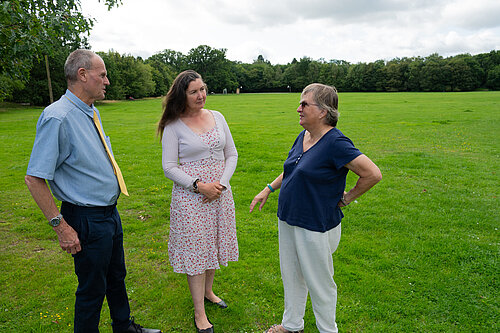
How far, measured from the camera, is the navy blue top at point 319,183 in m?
2.69

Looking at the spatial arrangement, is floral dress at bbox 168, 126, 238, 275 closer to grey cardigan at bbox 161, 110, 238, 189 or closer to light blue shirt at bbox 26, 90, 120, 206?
grey cardigan at bbox 161, 110, 238, 189

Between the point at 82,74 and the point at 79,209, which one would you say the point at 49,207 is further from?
the point at 82,74

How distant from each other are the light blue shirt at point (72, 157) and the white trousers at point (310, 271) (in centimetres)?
165

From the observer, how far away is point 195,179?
10.7 feet

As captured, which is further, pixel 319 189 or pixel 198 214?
pixel 198 214

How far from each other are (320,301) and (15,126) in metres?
24.7

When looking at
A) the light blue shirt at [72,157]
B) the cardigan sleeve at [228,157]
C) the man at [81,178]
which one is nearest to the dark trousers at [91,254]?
the man at [81,178]

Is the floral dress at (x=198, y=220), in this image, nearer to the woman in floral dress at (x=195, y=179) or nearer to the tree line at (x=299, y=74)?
the woman in floral dress at (x=195, y=179)

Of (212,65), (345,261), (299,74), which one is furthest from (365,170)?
(299,74)

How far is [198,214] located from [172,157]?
2.08 feet

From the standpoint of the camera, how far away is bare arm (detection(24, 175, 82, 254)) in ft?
7.88

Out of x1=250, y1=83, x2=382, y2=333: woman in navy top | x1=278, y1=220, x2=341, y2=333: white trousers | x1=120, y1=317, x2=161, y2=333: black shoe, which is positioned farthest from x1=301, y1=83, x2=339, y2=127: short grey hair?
x1=120, y1=317, x2=161, y2=333: black shoe

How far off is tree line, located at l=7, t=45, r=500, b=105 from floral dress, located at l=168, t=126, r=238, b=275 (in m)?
48.4

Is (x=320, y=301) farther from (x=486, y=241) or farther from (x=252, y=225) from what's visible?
(x=486, y=241)
